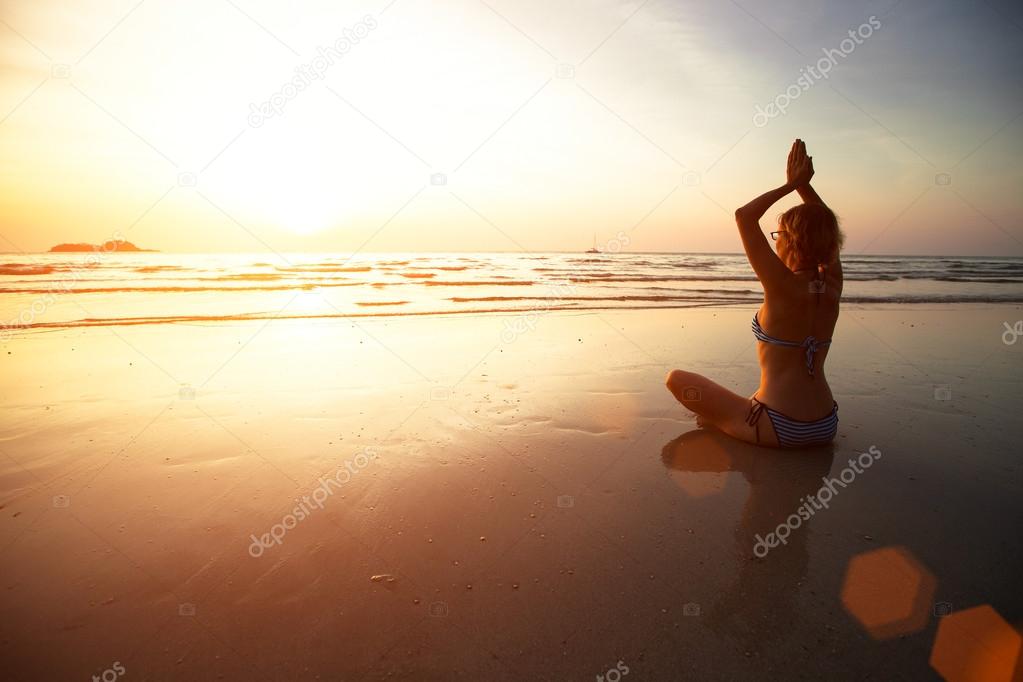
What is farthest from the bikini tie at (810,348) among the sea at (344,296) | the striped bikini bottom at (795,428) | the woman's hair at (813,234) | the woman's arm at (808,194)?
the sea at (344,296)

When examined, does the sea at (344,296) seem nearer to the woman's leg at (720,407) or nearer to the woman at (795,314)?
the woman's leg at (720,407)

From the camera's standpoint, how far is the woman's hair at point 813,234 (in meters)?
3.35

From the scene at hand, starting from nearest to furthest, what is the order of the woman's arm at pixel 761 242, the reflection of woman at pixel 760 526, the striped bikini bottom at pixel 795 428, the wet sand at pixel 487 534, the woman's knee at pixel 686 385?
the wet sand at pixel 487 534 < the reflection of woman at pixel 760 526 < the woman's arm at pixel 761 242 < the striped bikini bottom at pixel 795 428 < the woman's knee at pixel 686 385

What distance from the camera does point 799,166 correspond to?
3533 mm

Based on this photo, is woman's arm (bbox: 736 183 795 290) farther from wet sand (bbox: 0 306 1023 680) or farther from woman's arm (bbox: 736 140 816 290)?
wet sand (bbox: 0 306 1023 680)

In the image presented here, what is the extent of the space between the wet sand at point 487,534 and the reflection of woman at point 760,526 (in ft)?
0.05

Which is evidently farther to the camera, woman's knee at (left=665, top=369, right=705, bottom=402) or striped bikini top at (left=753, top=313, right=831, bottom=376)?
woman's knee at (left=665, top=369, right=705, bottom=402)

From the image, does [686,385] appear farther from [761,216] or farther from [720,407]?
[761,216]

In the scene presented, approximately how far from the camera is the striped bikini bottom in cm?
362

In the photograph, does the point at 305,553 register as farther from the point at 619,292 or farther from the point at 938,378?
the point at 619,292

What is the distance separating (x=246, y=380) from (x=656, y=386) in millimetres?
4804

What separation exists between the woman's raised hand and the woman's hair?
0.23 metres

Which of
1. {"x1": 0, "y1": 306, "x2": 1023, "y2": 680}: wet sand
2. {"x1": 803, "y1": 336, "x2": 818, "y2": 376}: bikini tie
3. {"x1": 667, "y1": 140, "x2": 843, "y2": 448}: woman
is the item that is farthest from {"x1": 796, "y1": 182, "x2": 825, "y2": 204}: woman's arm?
{"x1": 0, "y1": 306, "x2": 1023, "y2": 680}: wet sand

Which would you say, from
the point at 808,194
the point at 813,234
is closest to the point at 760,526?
the point at 813,234
